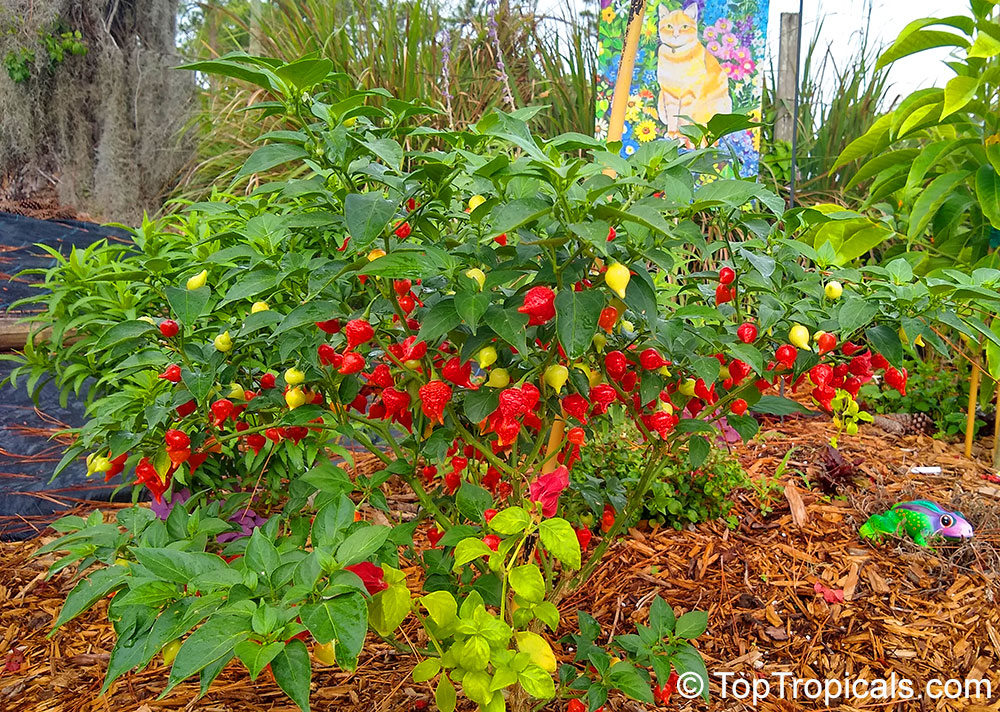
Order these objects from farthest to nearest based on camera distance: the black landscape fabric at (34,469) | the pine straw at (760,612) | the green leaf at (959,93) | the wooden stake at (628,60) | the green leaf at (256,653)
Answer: the black landscape fabric at (34,469)
the green leaf at (959,93)
the pine straw at (760,612)
the wooden stake at (628,60)
the green leaf at (256,653)

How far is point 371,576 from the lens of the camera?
0.99 m

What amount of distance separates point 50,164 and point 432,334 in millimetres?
5407

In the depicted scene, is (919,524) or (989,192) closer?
(919,524)

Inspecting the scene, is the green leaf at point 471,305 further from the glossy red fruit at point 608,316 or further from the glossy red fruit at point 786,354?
the glossy red fruit at point 786,354

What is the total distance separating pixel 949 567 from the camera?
1783mm

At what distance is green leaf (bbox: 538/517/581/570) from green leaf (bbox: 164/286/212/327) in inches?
20.6

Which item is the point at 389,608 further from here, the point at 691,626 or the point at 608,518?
the point at 608,518

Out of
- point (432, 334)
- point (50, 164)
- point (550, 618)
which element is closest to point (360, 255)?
point (432, 334)

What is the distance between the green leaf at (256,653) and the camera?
674 mm

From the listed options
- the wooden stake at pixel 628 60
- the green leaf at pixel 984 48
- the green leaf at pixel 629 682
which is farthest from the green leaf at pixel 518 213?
the green leaf at pixel 984 48

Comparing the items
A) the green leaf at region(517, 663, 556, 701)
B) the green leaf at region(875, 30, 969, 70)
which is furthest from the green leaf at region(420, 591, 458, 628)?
the green leaf at region(875, 30, 969, 70)

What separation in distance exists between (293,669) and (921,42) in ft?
8.12

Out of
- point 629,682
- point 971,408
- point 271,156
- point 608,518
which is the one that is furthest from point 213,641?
point 971,408

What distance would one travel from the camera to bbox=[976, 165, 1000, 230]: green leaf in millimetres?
2023
